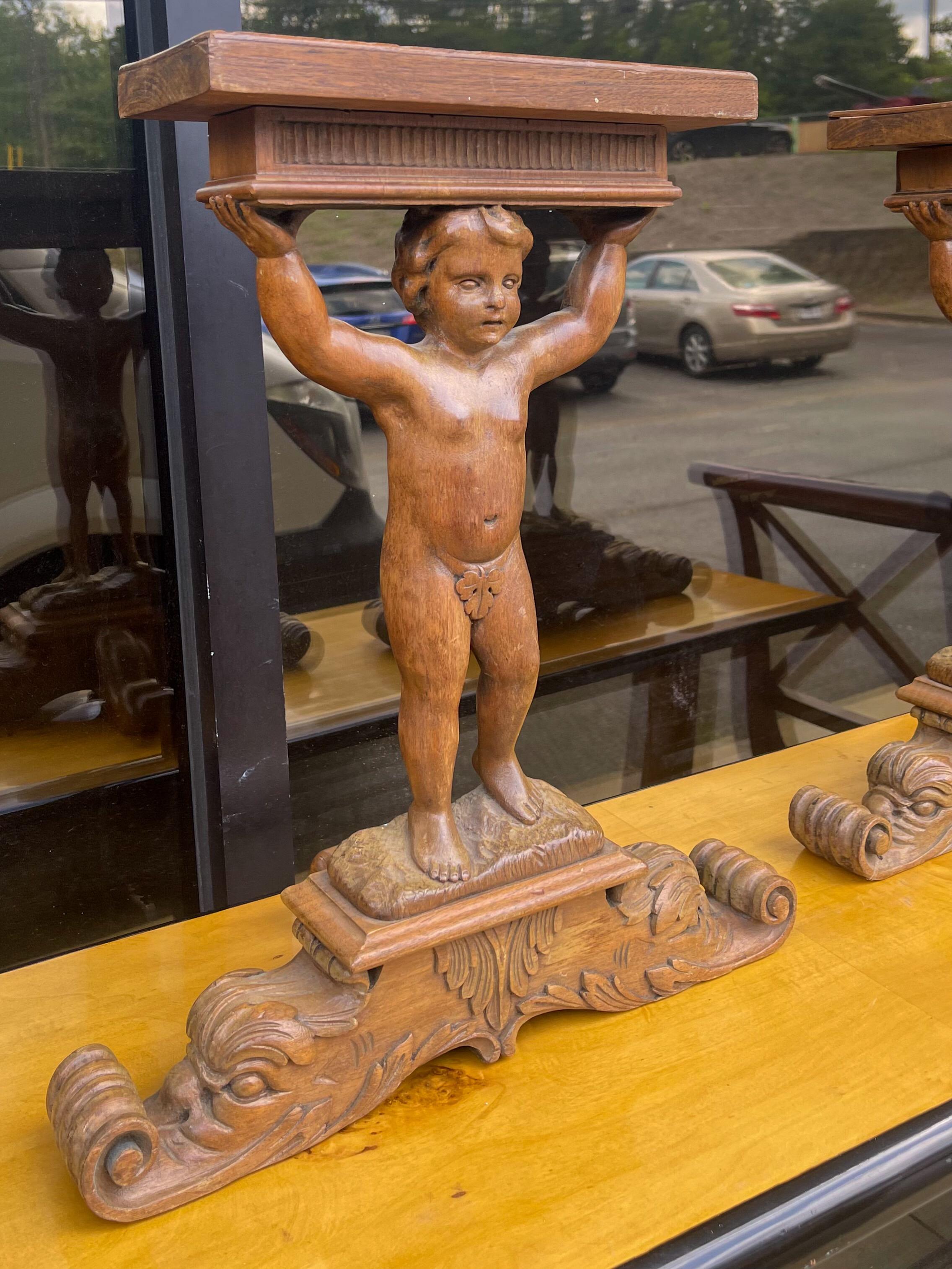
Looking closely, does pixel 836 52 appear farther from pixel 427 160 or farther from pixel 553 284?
pixel 427 160

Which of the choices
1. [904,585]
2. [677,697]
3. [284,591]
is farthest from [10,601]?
[904,585]

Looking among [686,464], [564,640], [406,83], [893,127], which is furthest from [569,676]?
[406,83]

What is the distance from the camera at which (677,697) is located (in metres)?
1.78

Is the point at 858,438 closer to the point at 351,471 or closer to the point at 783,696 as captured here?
the point at 783,696

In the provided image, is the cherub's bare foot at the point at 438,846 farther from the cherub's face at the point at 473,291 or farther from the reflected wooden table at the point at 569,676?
the reflected wooden table at the point at 569,676

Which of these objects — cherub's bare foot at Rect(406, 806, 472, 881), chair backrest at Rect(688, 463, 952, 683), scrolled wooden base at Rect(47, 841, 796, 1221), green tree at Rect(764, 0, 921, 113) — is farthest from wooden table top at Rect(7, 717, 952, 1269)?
green tree at Rect(764, 0, 921, 113)

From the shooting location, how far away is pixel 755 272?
1.65 m

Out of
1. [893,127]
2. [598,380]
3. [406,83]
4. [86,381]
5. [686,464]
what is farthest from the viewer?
[686,464]

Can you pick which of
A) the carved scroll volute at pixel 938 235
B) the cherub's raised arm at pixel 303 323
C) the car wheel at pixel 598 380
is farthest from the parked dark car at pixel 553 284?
the cherub's raised arm at pixel 303 323

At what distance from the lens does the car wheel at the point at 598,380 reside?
1566 millimetres

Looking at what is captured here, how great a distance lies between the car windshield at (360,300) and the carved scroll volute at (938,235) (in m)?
0.53

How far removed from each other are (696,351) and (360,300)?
513 mm

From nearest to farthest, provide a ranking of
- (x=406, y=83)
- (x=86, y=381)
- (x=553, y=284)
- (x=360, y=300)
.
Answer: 1. (x=406, y=83)
2. (x=86, y=381)
3. (x=360, y=300)
4. (x=553, y=284)

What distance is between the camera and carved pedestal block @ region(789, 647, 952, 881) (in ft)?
3.84
